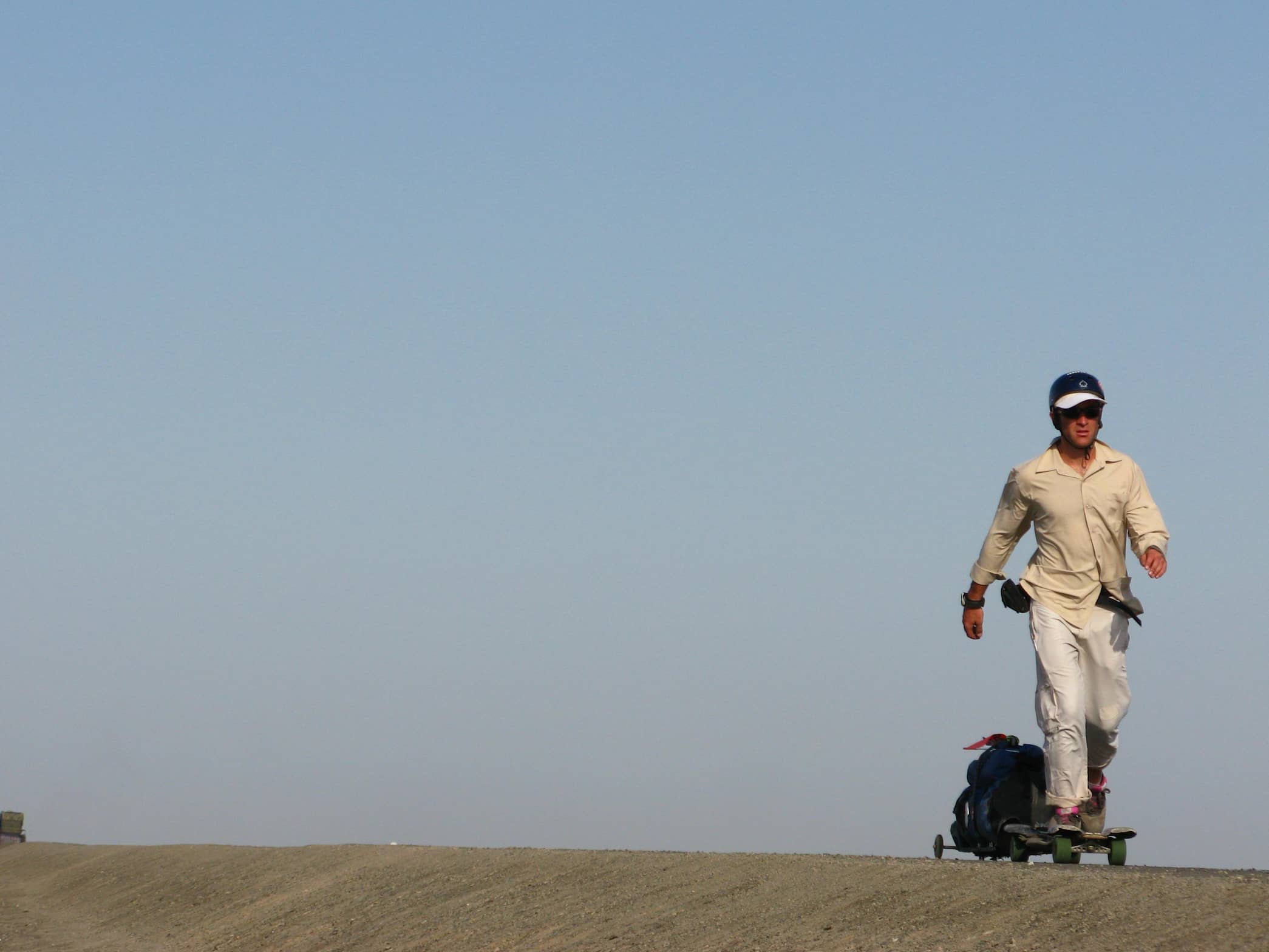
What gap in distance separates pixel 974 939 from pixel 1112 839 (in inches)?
122

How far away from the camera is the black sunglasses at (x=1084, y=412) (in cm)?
1052

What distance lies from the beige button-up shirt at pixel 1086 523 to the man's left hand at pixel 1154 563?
17 cm

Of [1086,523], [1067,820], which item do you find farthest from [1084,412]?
[1067,820]

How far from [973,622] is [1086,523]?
43.9 inches

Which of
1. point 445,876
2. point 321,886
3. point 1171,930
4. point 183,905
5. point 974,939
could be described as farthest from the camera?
point 183,905

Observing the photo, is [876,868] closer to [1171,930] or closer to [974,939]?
[974,939]

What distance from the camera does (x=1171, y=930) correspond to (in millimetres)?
7004

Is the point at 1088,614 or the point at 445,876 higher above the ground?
the point at 1088,614

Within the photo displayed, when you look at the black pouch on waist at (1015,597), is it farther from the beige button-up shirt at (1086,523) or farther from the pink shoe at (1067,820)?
the pink shoe at (1067,820)

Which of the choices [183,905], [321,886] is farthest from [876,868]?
[183,905]

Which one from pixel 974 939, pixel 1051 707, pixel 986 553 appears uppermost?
pixel 986 553

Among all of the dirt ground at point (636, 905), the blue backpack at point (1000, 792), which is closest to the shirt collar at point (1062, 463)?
the blue backpack at point (1000, 792)

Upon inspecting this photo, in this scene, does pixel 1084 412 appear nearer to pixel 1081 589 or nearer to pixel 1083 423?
pixel 1083 423

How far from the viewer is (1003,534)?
10992mm
